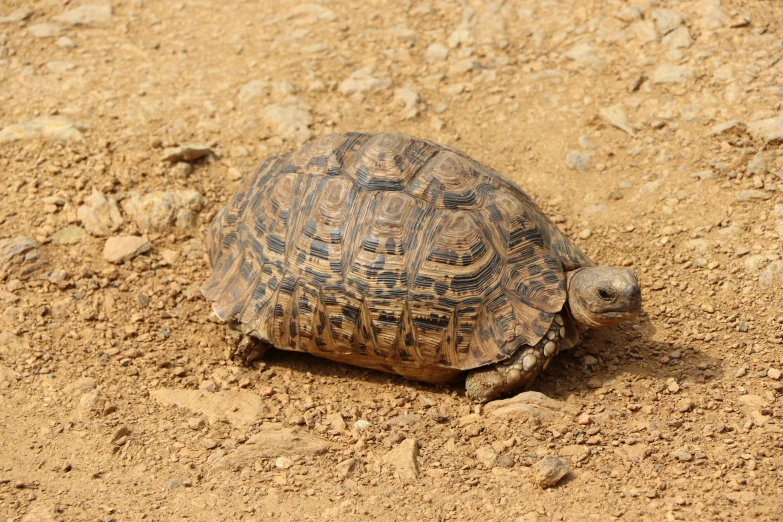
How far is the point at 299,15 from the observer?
8.15 metres

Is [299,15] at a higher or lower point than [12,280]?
higher

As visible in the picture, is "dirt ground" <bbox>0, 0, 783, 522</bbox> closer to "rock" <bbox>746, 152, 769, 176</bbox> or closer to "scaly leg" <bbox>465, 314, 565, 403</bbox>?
"rock" <bbox>746, 152, 769, 176</bbox>

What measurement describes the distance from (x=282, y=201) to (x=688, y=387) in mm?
2722

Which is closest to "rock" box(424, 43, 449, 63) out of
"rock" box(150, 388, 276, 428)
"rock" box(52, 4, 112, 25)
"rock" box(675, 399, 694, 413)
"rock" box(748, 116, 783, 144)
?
"rock" box(748, 116, 783, 144)

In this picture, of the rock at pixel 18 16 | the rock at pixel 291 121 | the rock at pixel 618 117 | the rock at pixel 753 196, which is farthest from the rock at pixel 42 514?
the rock at pixel 18 16

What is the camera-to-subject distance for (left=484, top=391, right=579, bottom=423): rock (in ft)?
14.7

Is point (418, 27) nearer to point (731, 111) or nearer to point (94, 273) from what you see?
point (731, 111)

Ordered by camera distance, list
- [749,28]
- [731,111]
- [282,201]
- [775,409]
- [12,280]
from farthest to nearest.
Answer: [749,28], [731,111], [12,280], [282,201], [775,409]

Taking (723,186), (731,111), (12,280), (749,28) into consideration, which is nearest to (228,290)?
(12,280)

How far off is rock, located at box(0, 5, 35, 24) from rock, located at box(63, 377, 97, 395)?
4.92 metres

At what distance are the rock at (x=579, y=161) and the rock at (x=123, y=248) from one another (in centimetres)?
342

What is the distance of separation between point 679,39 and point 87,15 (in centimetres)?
A: 590

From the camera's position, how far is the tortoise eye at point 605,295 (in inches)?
178

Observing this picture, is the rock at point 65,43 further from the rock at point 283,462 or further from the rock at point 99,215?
the rock at point 283,462
